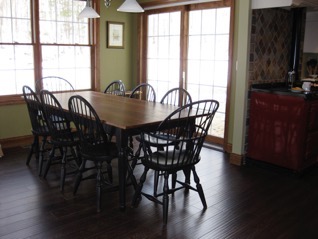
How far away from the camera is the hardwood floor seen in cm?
262

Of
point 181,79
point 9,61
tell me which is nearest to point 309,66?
point 181,79

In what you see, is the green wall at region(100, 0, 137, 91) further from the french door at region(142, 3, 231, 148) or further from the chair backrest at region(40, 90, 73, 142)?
→ the chair backrest at region(40, 90, 73, 142)

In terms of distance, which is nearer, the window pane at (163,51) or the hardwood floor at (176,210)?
the hardwood floor at (176,210)

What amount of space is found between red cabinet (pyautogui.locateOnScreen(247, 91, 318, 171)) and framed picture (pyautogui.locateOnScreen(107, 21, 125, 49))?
2775 mm

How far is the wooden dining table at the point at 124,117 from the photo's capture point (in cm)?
279

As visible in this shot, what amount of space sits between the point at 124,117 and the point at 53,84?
262 cm

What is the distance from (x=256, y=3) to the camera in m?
3.86

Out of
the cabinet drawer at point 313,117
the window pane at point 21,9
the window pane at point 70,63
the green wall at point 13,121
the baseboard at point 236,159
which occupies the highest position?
the window pane at point 21,9

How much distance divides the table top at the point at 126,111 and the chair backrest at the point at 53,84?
80 cm

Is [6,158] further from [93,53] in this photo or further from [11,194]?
[93,53]

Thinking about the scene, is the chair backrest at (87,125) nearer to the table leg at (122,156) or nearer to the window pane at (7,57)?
the table leg at (122,156)

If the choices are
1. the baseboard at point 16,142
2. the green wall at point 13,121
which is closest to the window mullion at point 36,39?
the green wall at point 13,121

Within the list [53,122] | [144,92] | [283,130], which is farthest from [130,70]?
[283,130]

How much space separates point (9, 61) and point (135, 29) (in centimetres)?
224
